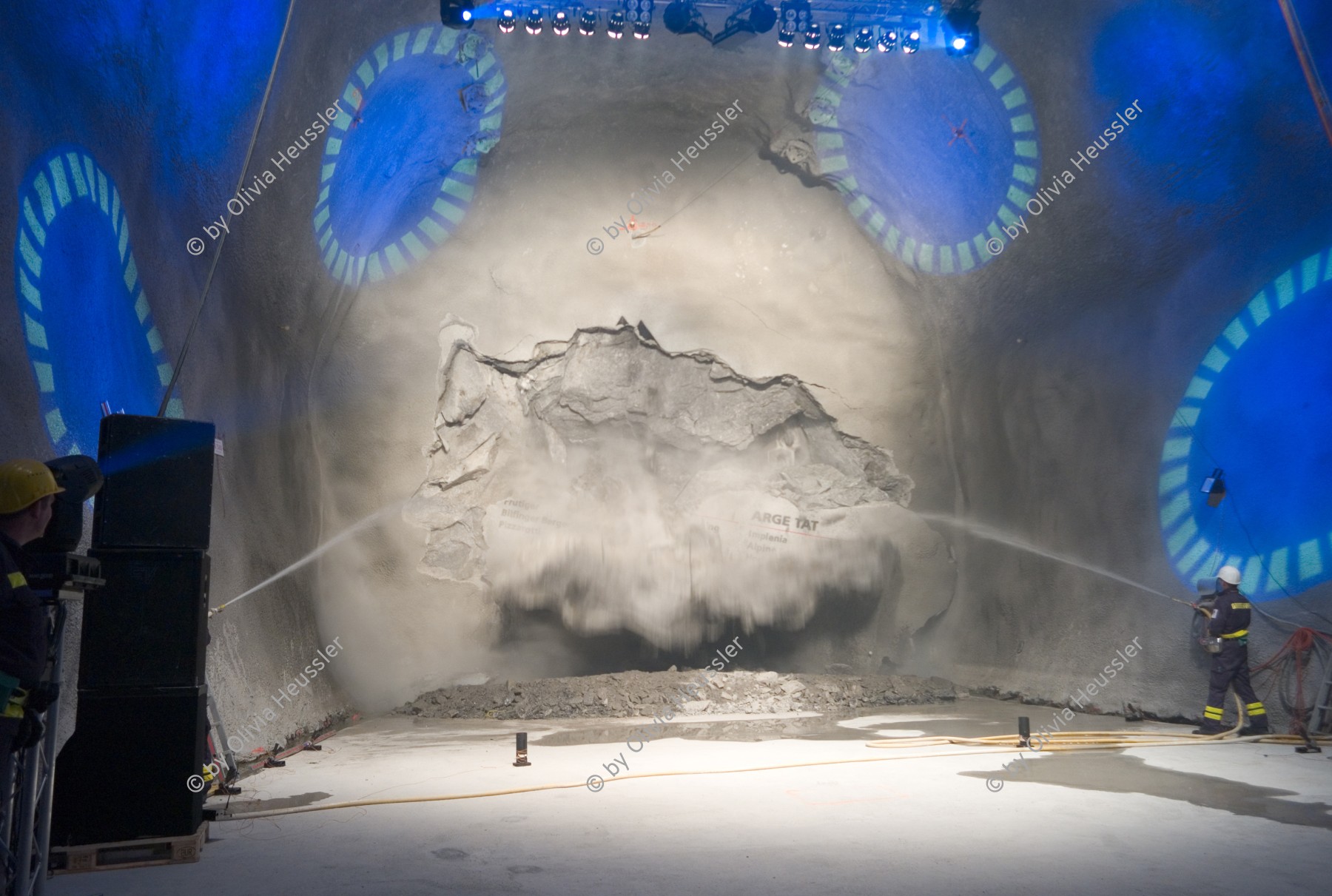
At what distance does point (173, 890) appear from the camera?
3.79 metres

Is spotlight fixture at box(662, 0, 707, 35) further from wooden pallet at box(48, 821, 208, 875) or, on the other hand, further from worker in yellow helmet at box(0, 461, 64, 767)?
wooden pallet at box(48, 821, 208, 875)

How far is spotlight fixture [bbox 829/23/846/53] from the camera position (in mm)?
8742

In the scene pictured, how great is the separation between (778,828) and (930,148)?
7.36 m

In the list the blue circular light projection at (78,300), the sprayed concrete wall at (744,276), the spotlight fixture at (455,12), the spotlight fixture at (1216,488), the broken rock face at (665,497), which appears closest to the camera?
the blue circular light projection at (78,300)

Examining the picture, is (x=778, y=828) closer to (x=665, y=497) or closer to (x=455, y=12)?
(x=665, y=497)

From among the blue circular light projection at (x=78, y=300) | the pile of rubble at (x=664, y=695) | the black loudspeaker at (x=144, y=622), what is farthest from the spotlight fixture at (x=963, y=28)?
the black loudspeaker at (x=144, y=622)

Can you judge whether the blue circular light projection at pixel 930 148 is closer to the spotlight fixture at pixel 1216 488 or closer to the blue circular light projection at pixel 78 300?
the spotlight fixture at pixel 1216 488

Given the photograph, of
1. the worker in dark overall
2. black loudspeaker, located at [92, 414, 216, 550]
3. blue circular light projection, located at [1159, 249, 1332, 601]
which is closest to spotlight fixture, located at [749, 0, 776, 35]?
blue circular light projection, located at [1159, 249, 1332, 601]

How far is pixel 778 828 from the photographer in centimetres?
473

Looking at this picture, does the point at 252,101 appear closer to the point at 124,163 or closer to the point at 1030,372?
the point at 124,163

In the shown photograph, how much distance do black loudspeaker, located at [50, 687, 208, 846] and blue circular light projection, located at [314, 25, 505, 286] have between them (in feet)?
17.9

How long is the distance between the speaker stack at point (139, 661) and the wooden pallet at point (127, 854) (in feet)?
0.10

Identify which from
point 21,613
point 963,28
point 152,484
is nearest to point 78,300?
point 152,484

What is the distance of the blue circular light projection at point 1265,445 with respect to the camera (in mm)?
7496
